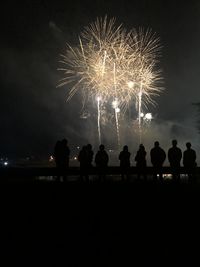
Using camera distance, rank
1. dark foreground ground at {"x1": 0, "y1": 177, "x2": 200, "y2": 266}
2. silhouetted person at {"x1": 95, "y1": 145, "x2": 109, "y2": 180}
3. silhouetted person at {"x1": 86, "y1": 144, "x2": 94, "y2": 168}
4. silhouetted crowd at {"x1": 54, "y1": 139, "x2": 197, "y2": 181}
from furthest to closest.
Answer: silhouetted person at {"x1": 95, "y1": 145, "x2": 109, "y2": 180} < silhouetted person at {"x1": 86, "y1": 144, "x2": 94, "y2": 168} < silhouetted crowd at {"x1": 54, "y1": 139, "x2": 197, "y2": 181} < dark foreground ground at {"x1": 0, "y1": 177, "x2": 200, "y2": 266}

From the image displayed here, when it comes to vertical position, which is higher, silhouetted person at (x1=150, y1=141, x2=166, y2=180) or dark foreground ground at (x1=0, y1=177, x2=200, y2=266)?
silhouetted person at (x1=150, y1=141, x2=166, y2=180)

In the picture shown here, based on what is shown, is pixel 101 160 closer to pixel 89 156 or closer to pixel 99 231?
pixel 89 156

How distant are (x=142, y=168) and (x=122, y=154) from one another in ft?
4.11

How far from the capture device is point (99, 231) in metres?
8.04

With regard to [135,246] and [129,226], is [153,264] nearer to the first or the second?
[135,246]

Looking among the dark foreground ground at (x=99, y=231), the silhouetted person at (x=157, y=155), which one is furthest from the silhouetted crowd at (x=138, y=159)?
the dark foreground ground at (x=99, y=231)

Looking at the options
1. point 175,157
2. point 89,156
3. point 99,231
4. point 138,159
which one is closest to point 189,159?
point 175,157

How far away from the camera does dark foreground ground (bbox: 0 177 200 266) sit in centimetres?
645

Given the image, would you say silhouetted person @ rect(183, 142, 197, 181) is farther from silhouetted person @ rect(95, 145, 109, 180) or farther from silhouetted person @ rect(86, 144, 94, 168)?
silhouetted person @ rect(86, 144, 94, 168)

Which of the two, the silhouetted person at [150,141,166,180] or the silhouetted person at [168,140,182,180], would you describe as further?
the silhouetted person at [150,141,166,180]

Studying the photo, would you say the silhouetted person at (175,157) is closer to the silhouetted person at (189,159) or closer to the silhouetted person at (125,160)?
the silhouetted person at (189,159)

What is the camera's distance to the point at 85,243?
7.24m

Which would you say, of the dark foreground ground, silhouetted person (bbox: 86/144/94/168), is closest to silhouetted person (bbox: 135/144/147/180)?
silhouetted person (bbox: 86/144/94/168)

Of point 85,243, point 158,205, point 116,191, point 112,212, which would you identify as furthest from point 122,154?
point 85,243
